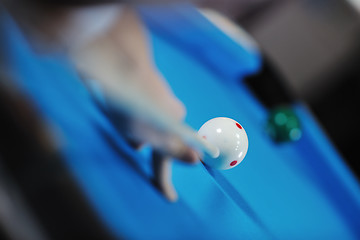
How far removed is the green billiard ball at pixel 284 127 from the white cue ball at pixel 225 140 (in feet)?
1.46

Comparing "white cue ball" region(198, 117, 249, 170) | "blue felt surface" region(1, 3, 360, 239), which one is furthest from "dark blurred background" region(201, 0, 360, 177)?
"white cue ball" region(198, 117, 249, 170)

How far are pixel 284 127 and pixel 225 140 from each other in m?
0.47

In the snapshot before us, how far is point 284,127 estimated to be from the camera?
72 cm

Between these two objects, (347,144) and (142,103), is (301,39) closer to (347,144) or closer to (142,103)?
(347,144)

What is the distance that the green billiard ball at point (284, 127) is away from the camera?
0.72 metres

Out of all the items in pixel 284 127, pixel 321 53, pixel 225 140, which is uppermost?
pixel 321 53

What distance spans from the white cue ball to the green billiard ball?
446 millimetres

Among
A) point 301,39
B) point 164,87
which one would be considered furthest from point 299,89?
point 164,87

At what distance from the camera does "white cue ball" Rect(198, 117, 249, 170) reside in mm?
286

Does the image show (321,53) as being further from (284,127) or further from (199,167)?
(199,167)

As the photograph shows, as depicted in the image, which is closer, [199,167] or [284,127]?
[199,167]

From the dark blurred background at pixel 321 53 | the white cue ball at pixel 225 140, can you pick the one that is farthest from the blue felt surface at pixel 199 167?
the dark blurred background at pixel 321 53

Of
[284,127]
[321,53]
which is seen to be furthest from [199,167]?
[321,53]

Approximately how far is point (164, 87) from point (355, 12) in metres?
0.84
